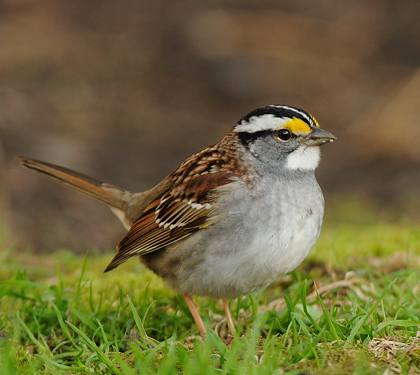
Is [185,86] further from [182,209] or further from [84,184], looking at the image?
[182,209]

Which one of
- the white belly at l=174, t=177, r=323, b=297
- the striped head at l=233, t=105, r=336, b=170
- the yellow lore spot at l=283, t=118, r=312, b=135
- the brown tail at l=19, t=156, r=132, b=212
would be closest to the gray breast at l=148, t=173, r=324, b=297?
the white belly at l=174, t=177, r=323, b=297

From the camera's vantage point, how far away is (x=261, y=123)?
5469mm

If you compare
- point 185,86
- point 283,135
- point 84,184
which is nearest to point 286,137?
point 283,135

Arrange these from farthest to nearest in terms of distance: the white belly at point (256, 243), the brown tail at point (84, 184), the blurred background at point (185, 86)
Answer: the blurred background at point (185, 86)
the brown tail at point (84, 184)
the white belly at point (256, 243)

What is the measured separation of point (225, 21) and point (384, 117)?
3.00 metres

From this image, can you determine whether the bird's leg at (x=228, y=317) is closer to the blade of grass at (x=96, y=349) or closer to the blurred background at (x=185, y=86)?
the blade of grass at (x=96, y=349)

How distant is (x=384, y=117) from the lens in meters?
11.3

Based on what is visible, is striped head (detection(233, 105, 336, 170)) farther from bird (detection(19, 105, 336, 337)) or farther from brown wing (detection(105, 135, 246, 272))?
brown wing (detection(105, 135, 246, 272))

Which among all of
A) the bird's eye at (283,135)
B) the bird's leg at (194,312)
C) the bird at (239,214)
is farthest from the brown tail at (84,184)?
the bird's eye at (283,135)

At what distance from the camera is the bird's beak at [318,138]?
209 inches

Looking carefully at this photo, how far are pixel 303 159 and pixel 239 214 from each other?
620 mm

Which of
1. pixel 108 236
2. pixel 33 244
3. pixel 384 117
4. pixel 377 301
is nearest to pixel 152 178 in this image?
pixel 108 236

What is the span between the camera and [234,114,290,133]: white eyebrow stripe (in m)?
5.40

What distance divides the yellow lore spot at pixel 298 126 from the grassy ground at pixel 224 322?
902 mm
